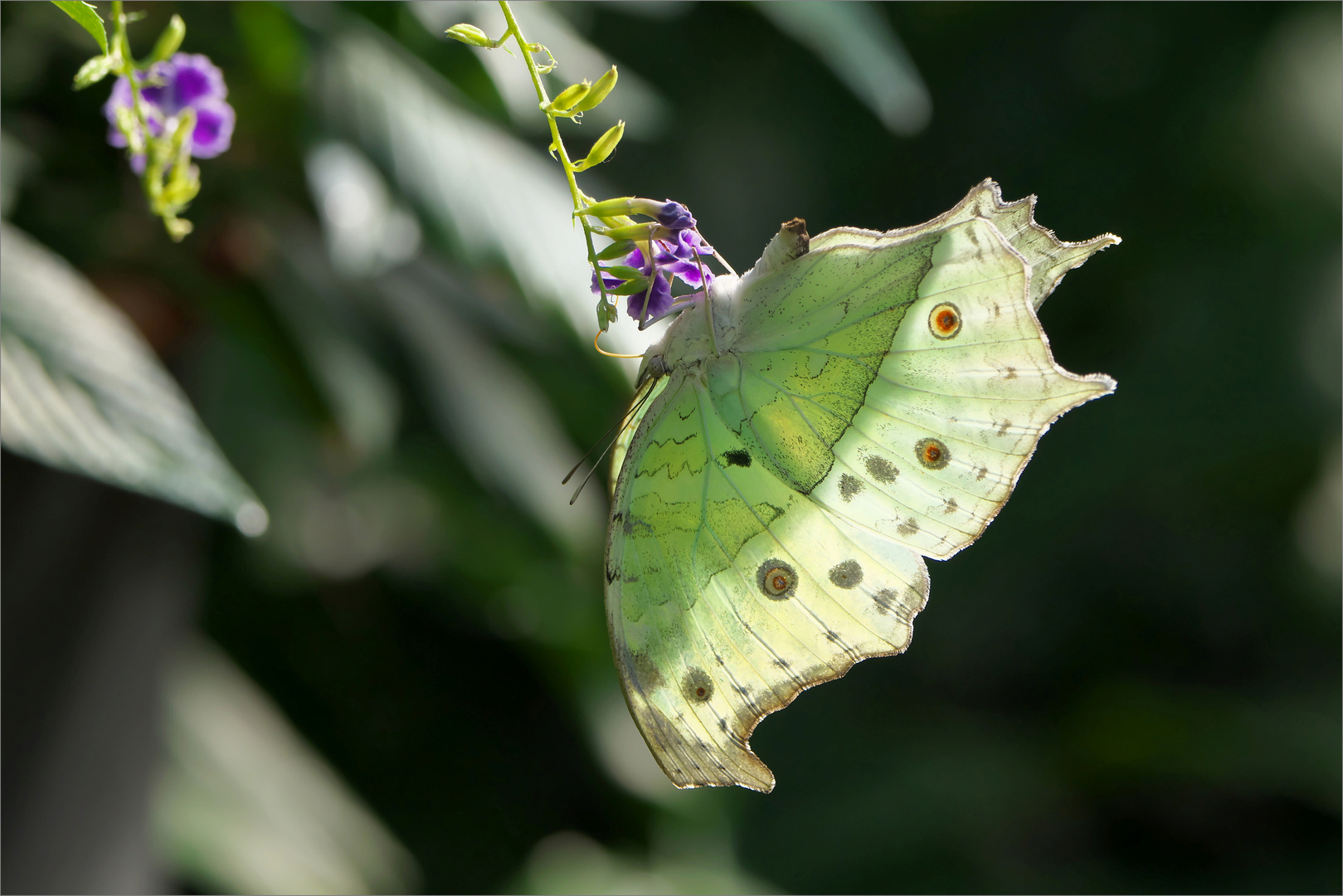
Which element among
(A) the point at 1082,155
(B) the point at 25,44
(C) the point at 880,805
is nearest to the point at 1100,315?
(A) the point at 1082,155

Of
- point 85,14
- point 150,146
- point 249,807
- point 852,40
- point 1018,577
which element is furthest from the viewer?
point 1018,577

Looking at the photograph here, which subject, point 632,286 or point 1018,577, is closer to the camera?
point 632,286

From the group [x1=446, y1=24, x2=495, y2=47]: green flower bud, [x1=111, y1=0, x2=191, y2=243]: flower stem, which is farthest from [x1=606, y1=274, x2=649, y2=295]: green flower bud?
[x1=111, y1=0, x2=191, y2=243]: flower stem

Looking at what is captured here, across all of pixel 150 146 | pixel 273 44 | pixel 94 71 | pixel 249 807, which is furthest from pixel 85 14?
pixel 249 807

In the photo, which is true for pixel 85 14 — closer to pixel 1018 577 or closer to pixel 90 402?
pixel 90 402

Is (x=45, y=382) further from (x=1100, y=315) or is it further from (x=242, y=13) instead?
(x=1100, y=315)

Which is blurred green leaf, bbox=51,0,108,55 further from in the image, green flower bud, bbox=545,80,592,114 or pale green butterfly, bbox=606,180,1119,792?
pale green butterfly, bbox=606,180,1119,792
